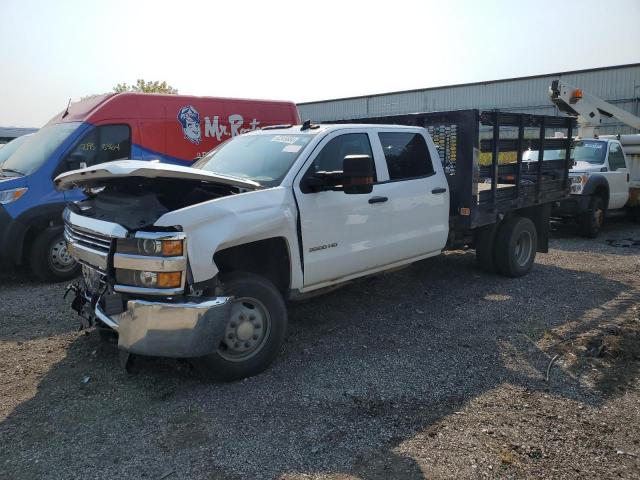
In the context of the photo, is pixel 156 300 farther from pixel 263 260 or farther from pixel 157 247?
pixel 263 260

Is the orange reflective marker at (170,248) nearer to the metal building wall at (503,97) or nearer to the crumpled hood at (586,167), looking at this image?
the crumpled hood at (586,167)

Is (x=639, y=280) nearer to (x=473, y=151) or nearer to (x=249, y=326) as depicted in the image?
(x=473, y=151)

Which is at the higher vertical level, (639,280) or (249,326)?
(249,326)

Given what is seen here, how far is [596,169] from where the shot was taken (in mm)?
11016

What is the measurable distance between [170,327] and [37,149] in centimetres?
526

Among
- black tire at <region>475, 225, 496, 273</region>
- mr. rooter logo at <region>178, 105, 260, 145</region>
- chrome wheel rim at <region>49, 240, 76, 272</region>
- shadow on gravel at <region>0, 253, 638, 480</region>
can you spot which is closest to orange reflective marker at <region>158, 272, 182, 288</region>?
shadow on gravel at <region>0, 253, 638, 480</region>

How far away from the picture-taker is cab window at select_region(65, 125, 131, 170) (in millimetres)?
7488

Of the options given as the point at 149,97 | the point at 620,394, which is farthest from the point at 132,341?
the point at 149,97

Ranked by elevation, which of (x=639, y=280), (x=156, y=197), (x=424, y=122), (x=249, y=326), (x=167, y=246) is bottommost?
(x=639, y=280)

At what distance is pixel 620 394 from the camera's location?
4055 mm

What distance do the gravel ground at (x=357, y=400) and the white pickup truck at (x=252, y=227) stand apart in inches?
18.8

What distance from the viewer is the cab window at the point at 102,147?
24.6ft

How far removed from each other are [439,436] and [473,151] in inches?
145

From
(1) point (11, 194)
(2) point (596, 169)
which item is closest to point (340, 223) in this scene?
(1) point (11, 194)
